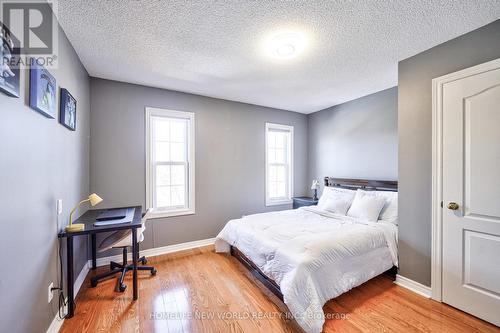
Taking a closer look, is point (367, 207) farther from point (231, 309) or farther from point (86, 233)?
point (86, 233)

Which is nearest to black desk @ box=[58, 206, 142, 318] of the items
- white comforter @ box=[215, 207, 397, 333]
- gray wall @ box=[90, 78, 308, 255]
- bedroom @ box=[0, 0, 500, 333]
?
bedroom @ box=[0, 0, 500, 333]

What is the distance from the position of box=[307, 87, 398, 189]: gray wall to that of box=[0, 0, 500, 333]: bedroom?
2.3 inches

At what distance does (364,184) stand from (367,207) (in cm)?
75

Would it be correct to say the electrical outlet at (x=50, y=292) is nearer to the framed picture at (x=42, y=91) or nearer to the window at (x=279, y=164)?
the framed picture at (x=42, y=91)

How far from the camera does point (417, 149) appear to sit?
7.20ft

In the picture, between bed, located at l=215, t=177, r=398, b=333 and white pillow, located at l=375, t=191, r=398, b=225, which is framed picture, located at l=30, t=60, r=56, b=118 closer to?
bed, located at l=215, t=177, r=398, b=333

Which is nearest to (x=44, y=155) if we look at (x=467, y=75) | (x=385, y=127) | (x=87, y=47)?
(x=87, y=47)

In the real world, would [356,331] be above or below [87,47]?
below

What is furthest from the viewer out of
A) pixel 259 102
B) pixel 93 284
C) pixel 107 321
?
pixel 259 102

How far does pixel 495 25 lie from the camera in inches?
67.7

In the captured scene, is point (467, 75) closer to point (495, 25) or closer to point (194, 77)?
point (495, 25)

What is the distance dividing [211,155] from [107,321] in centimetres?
246

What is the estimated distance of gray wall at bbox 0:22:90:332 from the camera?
1.11 metres

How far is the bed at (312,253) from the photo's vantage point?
67.3 inches
